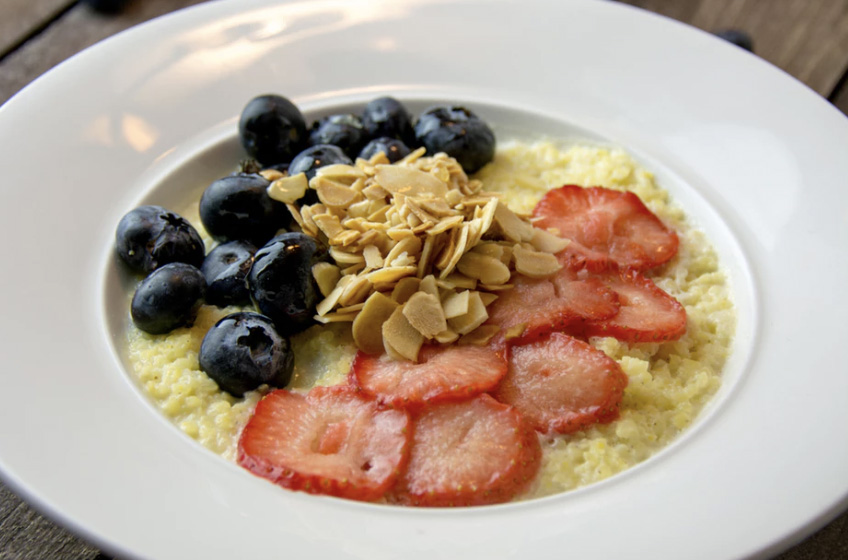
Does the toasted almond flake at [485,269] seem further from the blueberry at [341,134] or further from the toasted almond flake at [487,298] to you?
the blueberry at [341,134]

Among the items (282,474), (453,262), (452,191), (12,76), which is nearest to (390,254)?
(453,262)

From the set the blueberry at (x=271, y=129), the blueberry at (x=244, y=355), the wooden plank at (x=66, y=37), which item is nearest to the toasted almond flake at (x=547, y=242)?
the blueberry at (x=244, y=355)

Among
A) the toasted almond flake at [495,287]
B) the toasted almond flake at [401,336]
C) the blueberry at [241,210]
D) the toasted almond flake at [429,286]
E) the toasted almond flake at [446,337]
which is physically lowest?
the blueberry at [241,210]

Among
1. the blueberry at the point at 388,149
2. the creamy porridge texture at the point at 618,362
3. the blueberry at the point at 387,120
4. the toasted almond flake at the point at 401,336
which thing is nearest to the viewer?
the creamy porridge texture at the point at 618,362

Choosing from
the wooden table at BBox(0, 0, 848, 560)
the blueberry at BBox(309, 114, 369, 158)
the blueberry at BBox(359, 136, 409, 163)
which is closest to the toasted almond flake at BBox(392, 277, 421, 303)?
the blueberry at BBox(359, 136, 409, 163)

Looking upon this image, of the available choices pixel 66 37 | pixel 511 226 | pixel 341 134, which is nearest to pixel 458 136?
pixel 341 134

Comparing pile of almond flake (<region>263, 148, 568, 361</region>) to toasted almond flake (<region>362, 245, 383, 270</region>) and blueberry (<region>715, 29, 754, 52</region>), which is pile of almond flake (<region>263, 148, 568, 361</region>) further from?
blueberry (<region>715, 29, 754, 52</region>)
